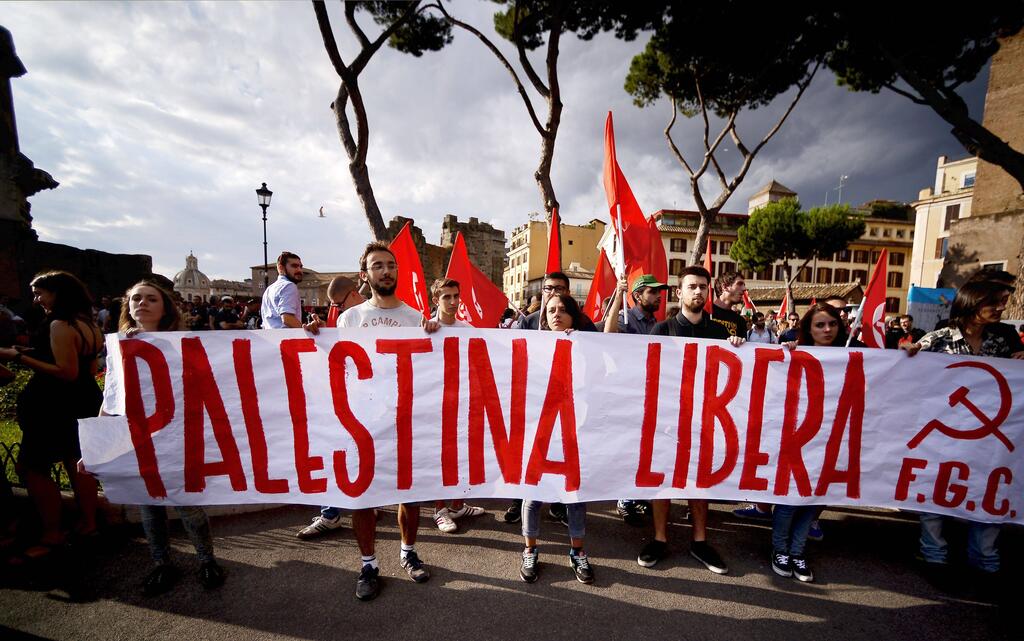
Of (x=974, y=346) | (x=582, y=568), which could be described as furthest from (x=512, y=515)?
(x=974, y=346)

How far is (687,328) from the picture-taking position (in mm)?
2986

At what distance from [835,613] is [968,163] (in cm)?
5026

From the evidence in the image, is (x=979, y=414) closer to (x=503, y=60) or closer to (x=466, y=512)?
(x=466, y=512)

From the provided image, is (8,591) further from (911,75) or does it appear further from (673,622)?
(911,75)

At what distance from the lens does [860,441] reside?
2660 millimetres

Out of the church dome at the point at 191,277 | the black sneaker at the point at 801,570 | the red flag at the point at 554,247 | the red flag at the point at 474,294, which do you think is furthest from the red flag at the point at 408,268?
the church dome at the point at 191,277

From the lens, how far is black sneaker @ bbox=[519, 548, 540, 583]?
8.55 ft

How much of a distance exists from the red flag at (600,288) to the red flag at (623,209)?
3.40 ft

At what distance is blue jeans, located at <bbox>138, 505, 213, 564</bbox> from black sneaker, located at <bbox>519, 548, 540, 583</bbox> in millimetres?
1978

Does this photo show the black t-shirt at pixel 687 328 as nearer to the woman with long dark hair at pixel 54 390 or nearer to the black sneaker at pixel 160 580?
the black sneaker at pixel 160 580

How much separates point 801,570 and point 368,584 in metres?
2.81

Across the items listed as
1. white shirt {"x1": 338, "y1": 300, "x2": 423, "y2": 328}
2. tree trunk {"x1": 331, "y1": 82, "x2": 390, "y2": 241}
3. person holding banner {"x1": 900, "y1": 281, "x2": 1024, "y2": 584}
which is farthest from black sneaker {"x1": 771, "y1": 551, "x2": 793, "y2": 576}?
tree trunk {"x1": 331, "y1": 82, "x2": 390, "y2": 241}

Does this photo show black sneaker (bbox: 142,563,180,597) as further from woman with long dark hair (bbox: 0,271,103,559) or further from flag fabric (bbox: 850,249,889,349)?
flag fabric (bbox: 850,249,889,349)

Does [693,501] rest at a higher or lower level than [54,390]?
lower
